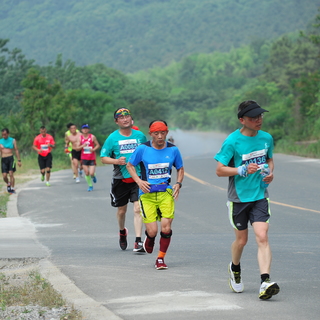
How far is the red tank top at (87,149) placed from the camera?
2147 centimetres

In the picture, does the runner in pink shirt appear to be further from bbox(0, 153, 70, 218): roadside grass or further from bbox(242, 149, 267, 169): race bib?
bbox(242, 149, 267, 169): race bib

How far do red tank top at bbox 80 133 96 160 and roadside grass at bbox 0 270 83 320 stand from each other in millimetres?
13288

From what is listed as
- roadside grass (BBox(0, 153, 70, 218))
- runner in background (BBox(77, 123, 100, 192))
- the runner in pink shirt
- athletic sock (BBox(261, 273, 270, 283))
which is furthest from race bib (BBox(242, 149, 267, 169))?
the runner in pink shirt

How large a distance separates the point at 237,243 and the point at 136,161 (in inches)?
82.3

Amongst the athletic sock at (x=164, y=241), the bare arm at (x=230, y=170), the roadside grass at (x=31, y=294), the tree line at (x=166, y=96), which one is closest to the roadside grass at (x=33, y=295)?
the roadside grass at (x=31, y=294)

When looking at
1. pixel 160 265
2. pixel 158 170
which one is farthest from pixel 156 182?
pixel 160 265

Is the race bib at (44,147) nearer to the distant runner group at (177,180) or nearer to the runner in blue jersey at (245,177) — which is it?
the distant runner group at (177,180)

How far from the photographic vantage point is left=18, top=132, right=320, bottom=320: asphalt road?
6.57 metres

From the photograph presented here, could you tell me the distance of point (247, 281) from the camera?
7.74 m

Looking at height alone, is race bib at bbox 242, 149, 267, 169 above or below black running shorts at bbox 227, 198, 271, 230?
above

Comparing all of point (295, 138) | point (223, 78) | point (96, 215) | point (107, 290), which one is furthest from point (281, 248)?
point (223, 78)

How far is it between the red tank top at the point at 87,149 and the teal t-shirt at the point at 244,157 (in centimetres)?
1439

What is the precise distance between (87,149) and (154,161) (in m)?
13.0

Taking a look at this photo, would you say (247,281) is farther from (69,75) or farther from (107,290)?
(69,75)
